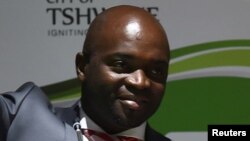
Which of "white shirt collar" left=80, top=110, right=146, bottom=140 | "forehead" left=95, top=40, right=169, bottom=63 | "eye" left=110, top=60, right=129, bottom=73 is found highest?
"forehead" left=95, top=40, right=169, bottom=63

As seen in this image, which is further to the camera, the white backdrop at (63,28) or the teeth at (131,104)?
the white backdrop at (63,28)

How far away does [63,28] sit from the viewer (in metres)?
2.72

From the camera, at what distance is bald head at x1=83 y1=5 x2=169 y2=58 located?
1.41 meters

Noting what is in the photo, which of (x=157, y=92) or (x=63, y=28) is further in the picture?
(x=63, y=28)

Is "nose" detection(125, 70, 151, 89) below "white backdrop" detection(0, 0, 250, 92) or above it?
below

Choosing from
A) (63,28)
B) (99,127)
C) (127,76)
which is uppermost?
(63,28)

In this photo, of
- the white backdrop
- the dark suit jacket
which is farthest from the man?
the white backdrop

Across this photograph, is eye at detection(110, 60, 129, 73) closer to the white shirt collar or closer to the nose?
the nose

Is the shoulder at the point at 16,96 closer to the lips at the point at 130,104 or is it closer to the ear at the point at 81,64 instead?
the ear at the point at 81,64

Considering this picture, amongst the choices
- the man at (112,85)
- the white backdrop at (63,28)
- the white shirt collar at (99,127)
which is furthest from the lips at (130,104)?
the white backdrop at (63,28)

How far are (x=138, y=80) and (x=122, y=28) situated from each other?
108 millimetres

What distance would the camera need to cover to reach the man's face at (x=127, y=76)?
140 cm

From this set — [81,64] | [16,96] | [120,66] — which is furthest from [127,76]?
[16,96]

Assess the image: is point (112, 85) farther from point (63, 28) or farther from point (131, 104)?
point (63, 28)
